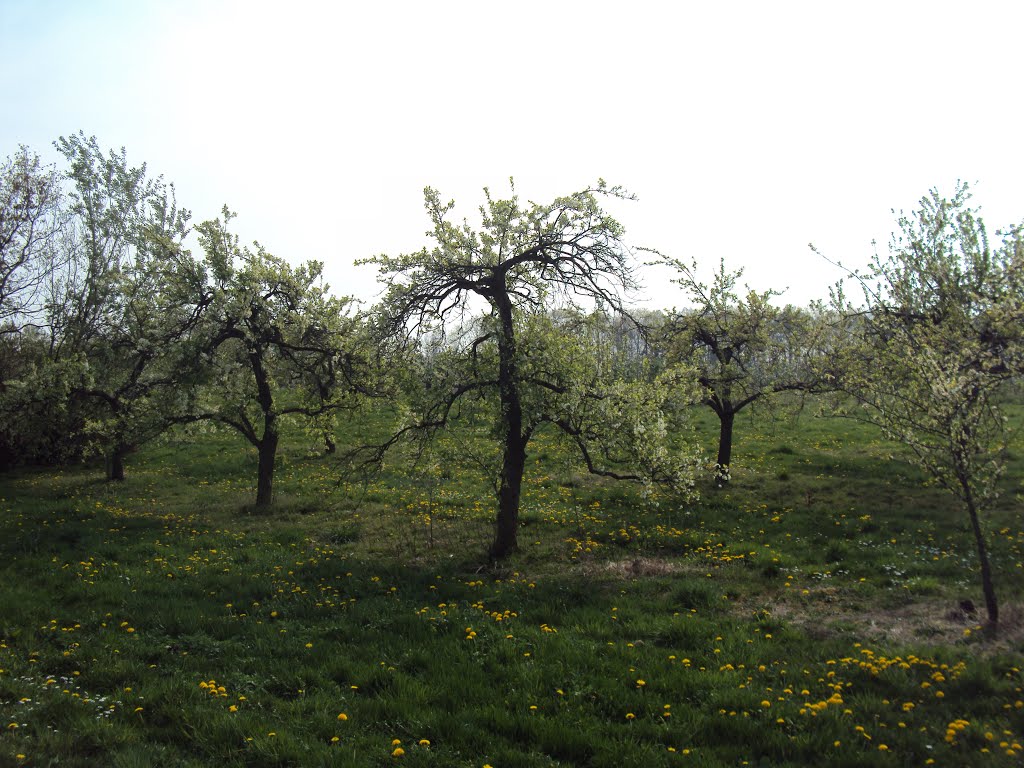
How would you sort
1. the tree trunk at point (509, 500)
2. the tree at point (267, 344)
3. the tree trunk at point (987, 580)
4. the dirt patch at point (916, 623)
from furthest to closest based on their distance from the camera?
the tree at point (267, 344)
the tree trunk at point (509, 500)
the tree trunk at point (987, 580)
the dirt patch at point (916, 623)

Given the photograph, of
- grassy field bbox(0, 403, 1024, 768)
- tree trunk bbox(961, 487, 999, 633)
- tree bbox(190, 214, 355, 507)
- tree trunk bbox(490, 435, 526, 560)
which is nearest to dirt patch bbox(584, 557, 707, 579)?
grassy field bbox(0, 403, 1024, 768)

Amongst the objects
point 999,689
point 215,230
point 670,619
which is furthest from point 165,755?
point 215,230

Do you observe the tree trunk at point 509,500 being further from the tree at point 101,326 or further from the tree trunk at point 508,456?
the tree at point 101,326

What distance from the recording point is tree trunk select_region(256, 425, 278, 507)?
19188mm

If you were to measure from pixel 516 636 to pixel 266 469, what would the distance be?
42.3 ft

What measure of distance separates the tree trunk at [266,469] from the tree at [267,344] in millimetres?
30

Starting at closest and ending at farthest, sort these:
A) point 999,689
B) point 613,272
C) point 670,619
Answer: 1. point 999,689
2. point 670,619
3. point 613,272

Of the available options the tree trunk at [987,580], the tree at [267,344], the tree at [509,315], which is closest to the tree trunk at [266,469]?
the tree at [267,344]

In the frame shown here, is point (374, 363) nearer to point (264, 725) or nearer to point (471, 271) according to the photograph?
point (471, 271)

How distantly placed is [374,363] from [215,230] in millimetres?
8666

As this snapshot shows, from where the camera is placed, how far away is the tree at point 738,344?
67.2 feet

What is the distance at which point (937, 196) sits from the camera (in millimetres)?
18016

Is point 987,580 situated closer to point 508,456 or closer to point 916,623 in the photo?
point 916,623

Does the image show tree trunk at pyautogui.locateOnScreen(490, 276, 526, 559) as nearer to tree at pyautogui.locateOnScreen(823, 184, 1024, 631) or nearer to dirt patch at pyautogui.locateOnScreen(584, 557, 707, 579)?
dirt patch at pyautogui.locateOnScreen(584, 557, 707, 579)
